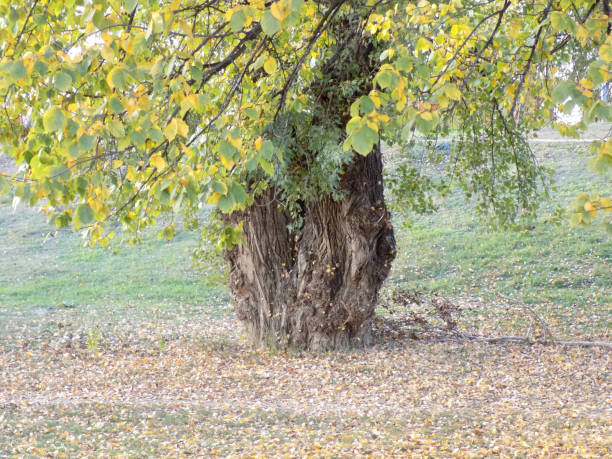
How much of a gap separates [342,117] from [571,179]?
1522cm

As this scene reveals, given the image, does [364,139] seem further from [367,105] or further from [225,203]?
[225,203]

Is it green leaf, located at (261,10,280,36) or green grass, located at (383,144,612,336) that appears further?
green grass, located at (383,144,612,336)

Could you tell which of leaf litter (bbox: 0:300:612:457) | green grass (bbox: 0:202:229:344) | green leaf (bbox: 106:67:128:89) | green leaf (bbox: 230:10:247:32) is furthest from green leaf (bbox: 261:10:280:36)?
green grass (bbox: 0:202:229:344)

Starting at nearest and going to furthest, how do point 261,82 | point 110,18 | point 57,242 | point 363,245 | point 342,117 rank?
point 110,18, point 261,82, point 342,117, point 363,245, point 57,242

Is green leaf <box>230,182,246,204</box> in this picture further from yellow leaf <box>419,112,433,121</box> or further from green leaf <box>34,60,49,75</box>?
green leaf <box>34,60,49,75</box>

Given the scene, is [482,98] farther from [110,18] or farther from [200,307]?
[200,307]

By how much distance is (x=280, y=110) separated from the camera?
221 inches

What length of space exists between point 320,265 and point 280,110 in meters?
3.65

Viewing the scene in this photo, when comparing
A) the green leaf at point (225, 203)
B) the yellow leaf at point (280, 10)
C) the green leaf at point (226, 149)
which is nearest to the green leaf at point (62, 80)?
the green leaf at point (226, 149)

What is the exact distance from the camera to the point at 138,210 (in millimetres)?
5129

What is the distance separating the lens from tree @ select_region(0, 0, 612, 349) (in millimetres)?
3295

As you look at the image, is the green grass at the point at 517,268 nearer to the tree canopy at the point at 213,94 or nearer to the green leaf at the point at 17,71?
the tree canopy at the point at 213,94

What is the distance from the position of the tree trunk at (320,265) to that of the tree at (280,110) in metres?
0.02

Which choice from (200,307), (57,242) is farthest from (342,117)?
(57,242)
